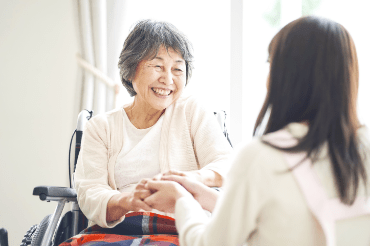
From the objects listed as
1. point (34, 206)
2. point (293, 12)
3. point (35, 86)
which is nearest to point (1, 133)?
point (35, 86)

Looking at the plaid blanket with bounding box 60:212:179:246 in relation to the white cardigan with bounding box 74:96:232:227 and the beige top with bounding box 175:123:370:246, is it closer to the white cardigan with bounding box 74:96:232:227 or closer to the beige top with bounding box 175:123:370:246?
the white cardigan with bounding box 74:96:232:227

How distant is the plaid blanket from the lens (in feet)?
3.41

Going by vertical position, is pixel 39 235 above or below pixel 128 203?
below

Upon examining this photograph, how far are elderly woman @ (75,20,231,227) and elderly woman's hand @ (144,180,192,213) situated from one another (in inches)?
12.7

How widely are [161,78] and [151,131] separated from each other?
0.70 ft

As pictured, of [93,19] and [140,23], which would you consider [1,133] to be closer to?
[93,19]

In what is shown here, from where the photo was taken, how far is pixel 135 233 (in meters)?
1.14

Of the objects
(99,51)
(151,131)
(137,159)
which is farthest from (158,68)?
(99,51)

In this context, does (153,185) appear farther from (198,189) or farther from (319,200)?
(319,200)

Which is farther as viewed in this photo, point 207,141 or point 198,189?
point 207,141

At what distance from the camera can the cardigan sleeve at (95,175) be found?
1.14m

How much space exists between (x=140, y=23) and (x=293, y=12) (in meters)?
1.14

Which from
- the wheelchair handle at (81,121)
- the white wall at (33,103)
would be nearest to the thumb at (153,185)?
the wheelchair handle at (81,121)

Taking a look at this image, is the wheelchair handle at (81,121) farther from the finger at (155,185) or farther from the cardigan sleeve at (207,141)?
the finger at (155,185)
